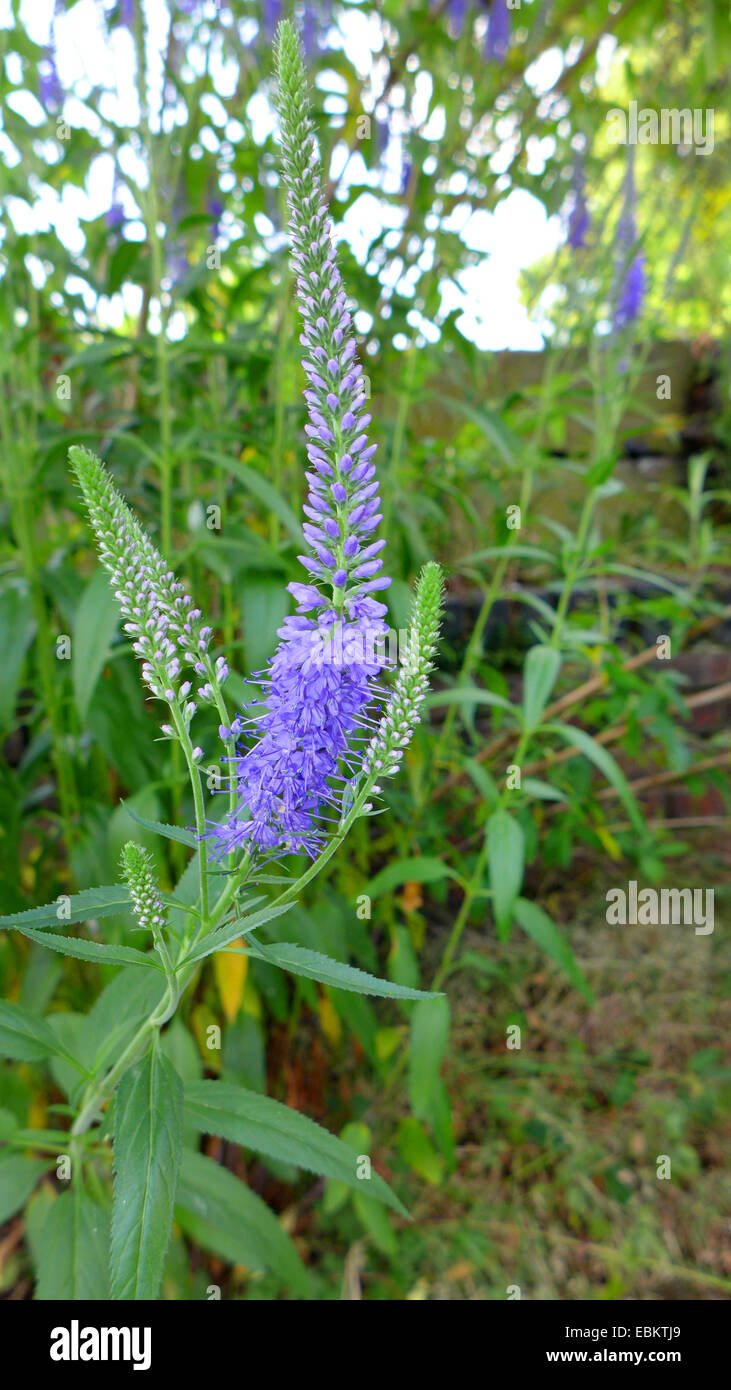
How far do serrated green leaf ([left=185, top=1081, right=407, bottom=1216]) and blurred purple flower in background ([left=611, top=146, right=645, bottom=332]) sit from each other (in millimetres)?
1566

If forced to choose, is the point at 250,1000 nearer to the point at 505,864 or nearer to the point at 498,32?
the point at 505,864

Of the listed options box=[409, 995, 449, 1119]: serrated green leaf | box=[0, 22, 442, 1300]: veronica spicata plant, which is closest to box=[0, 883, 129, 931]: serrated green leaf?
box=[0, 22, 442, 1300]: veronica spicata plant

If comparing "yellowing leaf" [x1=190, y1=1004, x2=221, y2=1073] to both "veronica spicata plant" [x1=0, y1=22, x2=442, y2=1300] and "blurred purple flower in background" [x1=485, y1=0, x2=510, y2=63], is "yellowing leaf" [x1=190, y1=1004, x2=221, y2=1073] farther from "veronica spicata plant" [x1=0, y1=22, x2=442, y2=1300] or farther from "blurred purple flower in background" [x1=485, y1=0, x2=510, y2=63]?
"blurred purple flower in background" [x1=485, y1=0, x2=510, y2=63]

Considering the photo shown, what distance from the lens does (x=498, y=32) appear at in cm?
184

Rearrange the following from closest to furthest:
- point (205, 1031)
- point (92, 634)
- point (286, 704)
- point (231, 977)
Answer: point (286, 704), point (92, 634), point (231, 977), point (205, 1031)

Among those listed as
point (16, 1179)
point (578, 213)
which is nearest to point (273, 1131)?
point (16, 1179)

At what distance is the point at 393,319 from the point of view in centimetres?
172

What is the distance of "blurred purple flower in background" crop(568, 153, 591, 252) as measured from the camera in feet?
6.24

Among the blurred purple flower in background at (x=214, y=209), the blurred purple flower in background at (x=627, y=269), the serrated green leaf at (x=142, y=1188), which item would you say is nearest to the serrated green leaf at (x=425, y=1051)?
the serrated green leaf at (x=142, y=1188)

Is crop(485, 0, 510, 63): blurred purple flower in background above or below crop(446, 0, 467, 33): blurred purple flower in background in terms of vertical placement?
below

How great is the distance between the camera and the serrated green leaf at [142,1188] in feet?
1.87

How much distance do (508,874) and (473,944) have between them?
1.05m

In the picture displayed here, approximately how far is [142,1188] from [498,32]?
2200mm
